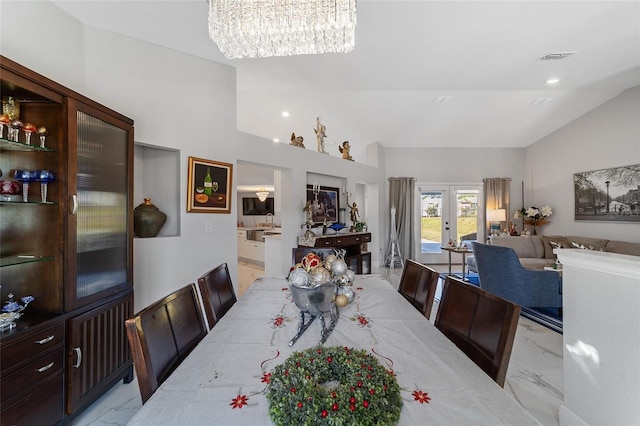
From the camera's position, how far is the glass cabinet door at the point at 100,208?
5.35 feet

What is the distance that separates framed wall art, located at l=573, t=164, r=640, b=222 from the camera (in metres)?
4.39

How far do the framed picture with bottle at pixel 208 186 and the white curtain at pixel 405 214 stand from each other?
4.26 metres

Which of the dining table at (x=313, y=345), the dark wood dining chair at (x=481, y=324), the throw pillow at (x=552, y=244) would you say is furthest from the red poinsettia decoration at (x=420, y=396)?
the throw pillow at (x=552, y=244)

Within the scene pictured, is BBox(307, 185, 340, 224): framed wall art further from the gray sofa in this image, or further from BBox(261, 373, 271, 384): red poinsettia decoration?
BBox(261, 373, 271, 384): red poinsettia decoration

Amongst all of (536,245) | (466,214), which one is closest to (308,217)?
(536,245)

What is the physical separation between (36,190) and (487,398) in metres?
2.32

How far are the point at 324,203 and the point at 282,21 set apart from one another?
11.2ft

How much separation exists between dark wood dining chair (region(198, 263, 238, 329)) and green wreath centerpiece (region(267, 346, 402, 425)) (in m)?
0.84

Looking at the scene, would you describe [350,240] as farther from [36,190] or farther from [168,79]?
[36,190]

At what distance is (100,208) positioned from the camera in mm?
1817

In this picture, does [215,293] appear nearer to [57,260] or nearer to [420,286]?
[57,260]

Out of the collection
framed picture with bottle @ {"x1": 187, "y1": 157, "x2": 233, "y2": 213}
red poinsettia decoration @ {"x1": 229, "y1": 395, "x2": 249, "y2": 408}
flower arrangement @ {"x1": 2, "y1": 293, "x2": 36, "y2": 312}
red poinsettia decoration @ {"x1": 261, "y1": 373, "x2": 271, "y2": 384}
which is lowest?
red poinsettia decoration @ {"x1": 261, "y1": 373, "x2": 271, "y2": 384}

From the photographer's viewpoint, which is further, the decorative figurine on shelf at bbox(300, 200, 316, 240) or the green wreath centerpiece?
the decorative figurine on shelf at bbox(300, 200, 316, 240)

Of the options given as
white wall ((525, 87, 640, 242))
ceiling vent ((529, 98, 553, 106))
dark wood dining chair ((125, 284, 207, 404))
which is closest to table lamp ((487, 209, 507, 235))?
white wall ((525, 87, 640, 242))
